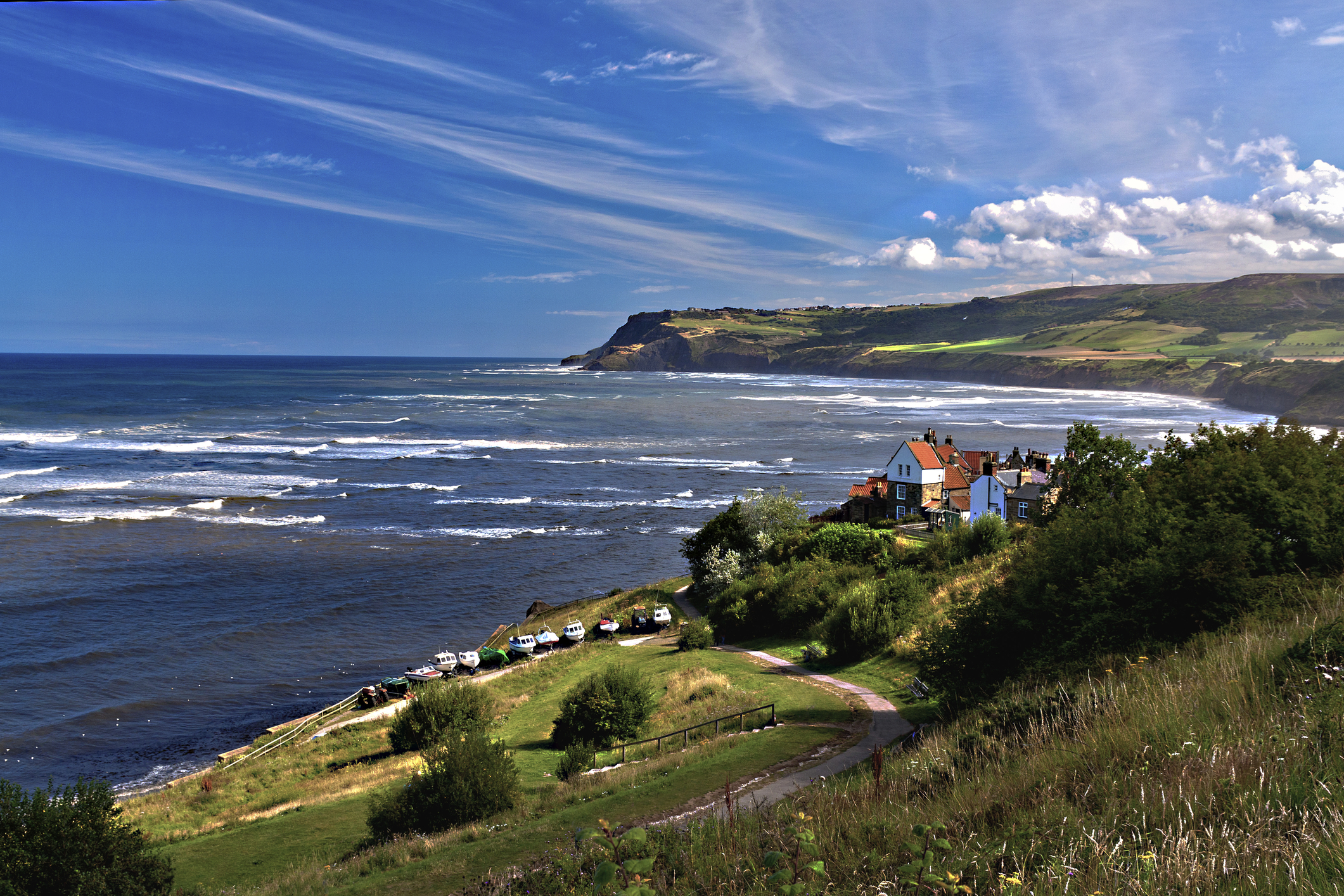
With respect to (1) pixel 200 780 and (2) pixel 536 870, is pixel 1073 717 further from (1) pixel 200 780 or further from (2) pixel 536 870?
(1) pixel 200 780

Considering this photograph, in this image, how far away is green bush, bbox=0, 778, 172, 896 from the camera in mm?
12844

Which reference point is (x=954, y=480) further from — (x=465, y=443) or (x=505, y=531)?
(x=465, y=443)

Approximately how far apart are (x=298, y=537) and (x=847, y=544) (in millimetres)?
39144

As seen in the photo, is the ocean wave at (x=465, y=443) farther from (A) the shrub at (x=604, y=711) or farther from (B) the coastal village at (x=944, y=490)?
(A) the shrub at (x=604, y=711)

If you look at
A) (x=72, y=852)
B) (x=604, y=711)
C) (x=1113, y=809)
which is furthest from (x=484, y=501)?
(x=1113, y=809)

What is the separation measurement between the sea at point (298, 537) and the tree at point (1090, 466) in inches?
974

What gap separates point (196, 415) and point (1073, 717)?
5730 inches

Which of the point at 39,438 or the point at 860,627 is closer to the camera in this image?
the point at 860,627

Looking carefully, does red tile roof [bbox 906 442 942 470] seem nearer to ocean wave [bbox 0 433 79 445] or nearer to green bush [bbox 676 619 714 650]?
green bush [bbox 676 619 714 650]

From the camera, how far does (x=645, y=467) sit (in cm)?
8856

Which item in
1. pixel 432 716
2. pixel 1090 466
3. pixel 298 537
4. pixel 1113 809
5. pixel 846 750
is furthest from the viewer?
pixel 298 537

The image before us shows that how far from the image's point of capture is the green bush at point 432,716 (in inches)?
1010

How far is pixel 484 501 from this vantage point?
70.3m

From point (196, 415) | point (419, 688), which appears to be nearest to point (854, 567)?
point (419, 688)
